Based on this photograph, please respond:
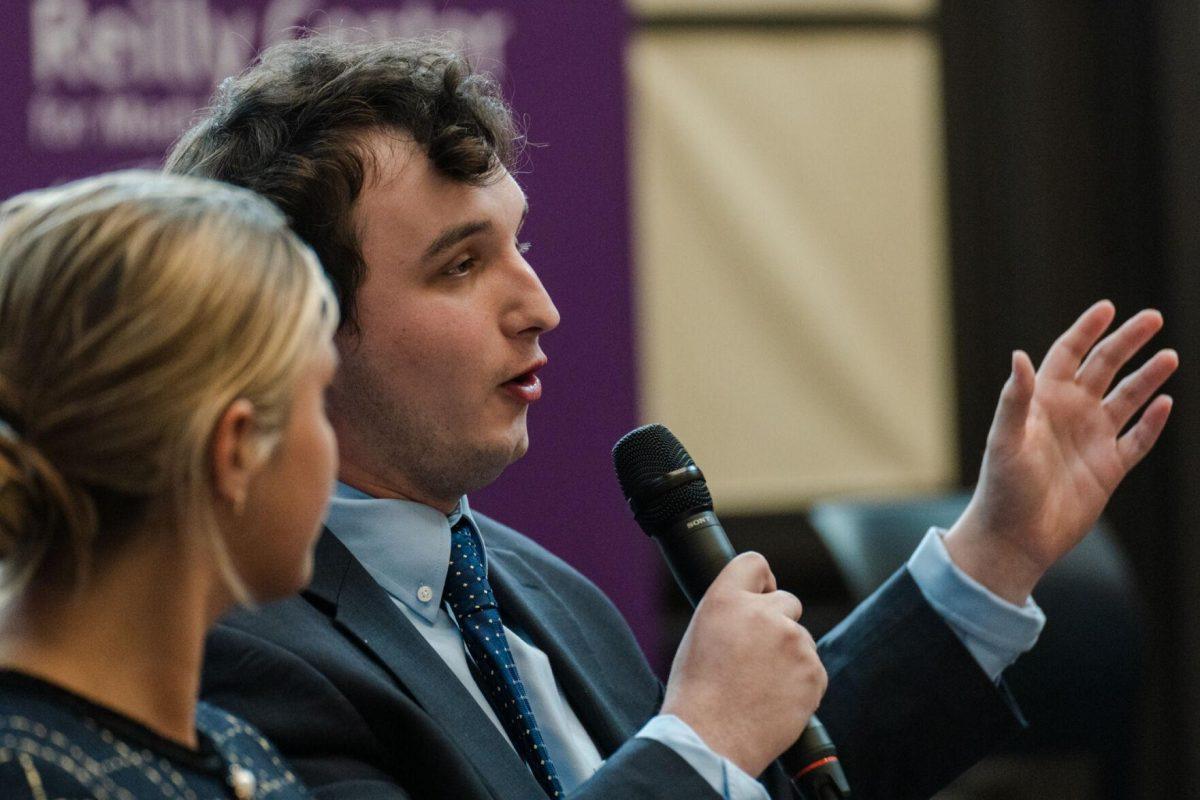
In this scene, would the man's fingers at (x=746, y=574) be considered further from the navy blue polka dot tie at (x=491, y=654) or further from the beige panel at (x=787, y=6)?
the beige panel at (x=787, y=6)

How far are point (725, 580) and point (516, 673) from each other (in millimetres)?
241

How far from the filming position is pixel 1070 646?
2.43 m

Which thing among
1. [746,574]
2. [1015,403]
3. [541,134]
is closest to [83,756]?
[746,574]

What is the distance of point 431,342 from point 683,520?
283 mm

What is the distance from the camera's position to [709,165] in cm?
368

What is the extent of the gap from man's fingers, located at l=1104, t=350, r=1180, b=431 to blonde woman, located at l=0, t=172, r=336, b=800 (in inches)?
35.8

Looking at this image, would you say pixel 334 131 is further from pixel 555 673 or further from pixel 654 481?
pixel 555 673

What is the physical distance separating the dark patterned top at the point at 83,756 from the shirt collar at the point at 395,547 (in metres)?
0.43

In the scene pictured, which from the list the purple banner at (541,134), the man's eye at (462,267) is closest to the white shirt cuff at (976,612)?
the man's eye at (462,267)

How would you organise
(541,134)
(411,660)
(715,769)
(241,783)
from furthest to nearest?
(541,134)
(411,660)
(715,769)
(241,783)

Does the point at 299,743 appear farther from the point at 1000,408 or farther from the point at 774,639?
the point at 1000,408

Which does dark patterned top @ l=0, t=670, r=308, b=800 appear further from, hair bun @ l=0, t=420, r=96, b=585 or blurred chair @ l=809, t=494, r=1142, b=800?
blurred chair @ l=809, t=494, r=1142, b=800

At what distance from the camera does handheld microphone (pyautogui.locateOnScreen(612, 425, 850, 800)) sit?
121cm

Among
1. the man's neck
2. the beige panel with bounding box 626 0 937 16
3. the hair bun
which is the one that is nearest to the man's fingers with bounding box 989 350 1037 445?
the man's neck
